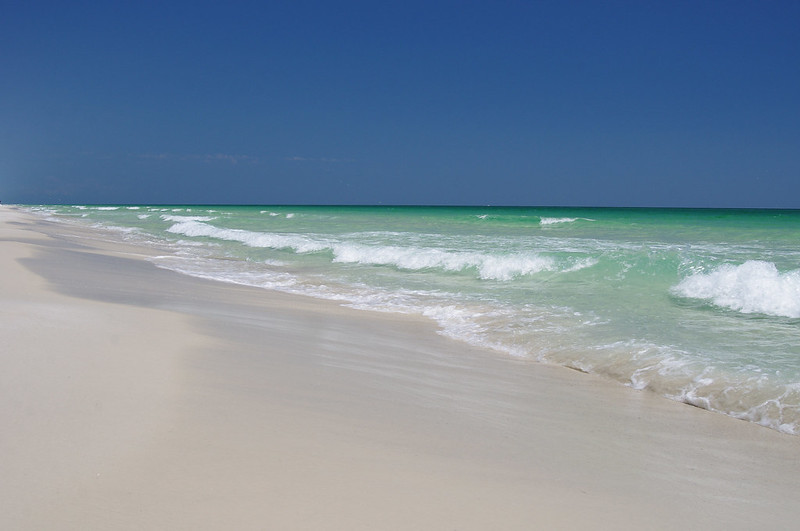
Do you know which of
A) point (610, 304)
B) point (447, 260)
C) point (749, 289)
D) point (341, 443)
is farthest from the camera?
point (447, 260)

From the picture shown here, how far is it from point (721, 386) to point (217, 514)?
3.36 meters

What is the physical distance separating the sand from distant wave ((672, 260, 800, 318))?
388cm

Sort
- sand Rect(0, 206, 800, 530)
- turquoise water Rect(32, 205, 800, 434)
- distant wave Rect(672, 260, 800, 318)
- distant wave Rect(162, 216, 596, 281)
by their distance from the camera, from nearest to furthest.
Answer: sand Rect(0, 206, 800, 530) → turquoise water Rect(32, 205, 800, 434) → distant wave Rect(672, 260, 800, 318) → distant wave Rect(162, 216, 596, 281)

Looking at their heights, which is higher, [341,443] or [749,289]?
[749,289]

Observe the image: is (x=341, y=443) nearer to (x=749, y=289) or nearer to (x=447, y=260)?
(x=749, y=289)

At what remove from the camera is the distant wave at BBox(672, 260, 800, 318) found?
6.57 metres

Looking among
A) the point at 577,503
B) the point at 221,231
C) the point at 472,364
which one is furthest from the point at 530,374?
the point at 221,231

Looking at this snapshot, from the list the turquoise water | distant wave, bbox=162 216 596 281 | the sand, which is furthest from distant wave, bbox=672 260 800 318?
the sand

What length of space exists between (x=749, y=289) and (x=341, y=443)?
21.7 feet

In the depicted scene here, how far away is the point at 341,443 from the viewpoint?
2559 millimetres

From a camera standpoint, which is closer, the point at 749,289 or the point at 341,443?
the point at 341,443

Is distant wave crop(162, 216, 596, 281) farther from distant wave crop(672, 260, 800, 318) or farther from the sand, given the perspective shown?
the sand

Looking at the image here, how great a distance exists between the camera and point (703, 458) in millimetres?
2713

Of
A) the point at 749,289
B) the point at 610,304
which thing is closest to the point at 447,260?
the point at 610,304
